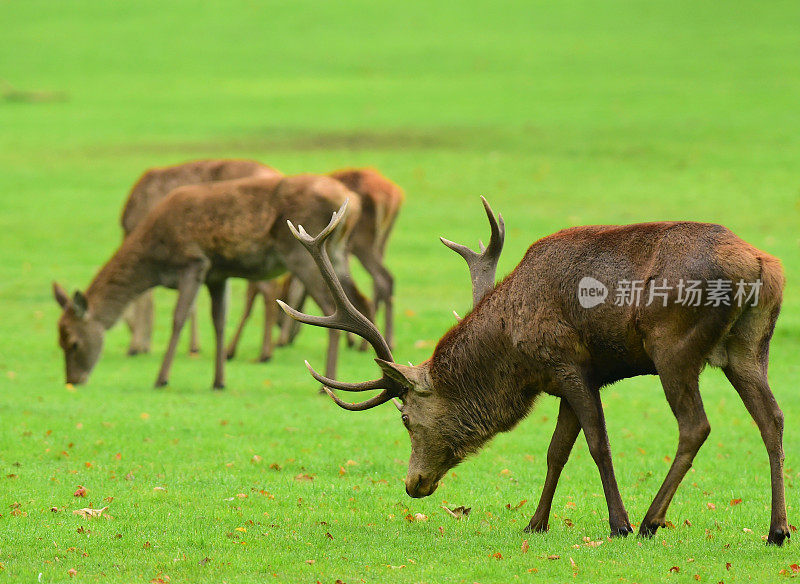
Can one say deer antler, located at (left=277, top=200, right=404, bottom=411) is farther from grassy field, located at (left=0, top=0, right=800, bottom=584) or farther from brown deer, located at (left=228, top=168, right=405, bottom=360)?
brown deer, located at (left=228, top=168, right=405, bottom=360)

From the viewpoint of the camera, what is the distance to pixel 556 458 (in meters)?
7.45

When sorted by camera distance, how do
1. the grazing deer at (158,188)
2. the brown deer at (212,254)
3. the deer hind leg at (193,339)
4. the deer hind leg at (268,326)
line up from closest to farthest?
the brown deer at (212,254)
the deer hind leg at (268,326)
the grazing deer at (158,188)
the deer hind leg at (193,339)

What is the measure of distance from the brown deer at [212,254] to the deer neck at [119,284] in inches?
0.5

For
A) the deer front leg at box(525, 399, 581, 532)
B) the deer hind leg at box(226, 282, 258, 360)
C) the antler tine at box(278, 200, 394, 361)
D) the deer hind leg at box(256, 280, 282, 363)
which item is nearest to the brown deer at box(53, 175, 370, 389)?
the deer hind leg at box(256, 280, 282, 363)

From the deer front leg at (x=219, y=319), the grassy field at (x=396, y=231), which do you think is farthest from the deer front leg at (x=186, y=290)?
the deer front leg at (x=219, y=319)

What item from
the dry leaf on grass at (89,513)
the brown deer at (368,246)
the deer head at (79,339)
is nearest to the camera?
the dry leaf on grass at (89,513)

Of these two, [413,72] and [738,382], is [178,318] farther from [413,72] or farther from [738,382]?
[413,72]

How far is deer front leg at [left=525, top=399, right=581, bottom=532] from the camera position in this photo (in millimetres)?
7371

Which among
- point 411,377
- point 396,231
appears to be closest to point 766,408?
point 411,377

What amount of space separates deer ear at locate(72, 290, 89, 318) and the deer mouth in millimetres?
7291

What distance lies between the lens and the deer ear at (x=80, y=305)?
536 inches

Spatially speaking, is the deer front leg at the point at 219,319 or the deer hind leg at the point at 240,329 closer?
the deer front leg at the point at 219,319

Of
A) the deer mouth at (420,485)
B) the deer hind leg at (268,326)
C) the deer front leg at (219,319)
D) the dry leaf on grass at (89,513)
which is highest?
the deer mouth at (420,485)

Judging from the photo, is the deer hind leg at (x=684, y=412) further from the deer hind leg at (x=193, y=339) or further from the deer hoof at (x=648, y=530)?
the deer hind leg at (x=193, y=339)
